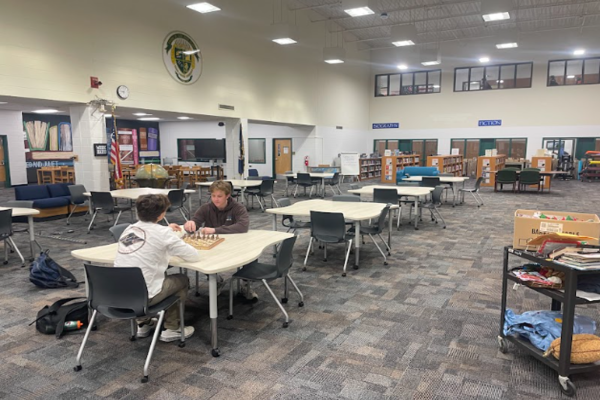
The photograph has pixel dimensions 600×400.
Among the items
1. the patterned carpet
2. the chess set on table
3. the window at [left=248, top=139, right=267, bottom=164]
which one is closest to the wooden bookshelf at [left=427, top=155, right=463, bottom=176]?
the window at [left=248, top=139, right=267, bottom=164]

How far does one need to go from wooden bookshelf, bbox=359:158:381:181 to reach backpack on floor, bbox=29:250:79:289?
1560 cm

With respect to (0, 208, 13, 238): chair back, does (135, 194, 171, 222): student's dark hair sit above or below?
above

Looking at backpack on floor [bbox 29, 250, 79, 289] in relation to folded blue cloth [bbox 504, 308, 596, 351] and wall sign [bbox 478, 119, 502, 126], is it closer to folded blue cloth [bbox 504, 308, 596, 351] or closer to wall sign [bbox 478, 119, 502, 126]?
folded blue cloth [bbox 504, 308, 596, 351]

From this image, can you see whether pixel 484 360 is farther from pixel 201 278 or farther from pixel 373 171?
pixel 373 171

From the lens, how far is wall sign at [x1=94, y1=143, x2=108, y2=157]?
30.0 feet

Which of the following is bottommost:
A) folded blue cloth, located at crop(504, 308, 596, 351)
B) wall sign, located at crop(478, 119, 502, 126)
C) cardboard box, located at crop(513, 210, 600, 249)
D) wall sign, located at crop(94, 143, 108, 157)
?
folded blue cloth, located at crop(504, 308, 596, 351)

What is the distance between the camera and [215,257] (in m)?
3.11

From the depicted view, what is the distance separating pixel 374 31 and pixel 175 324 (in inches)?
717

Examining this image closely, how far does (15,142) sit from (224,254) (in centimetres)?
1571

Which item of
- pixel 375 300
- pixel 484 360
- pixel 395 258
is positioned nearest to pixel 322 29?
pixel 395 258

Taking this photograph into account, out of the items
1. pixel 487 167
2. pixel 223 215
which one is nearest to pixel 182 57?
pixel 223 215

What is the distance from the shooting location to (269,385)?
8.79 ft

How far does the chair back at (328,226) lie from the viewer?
4958mm

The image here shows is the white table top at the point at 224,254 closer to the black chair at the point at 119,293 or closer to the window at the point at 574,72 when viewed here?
the black chair at the point at 119,293
